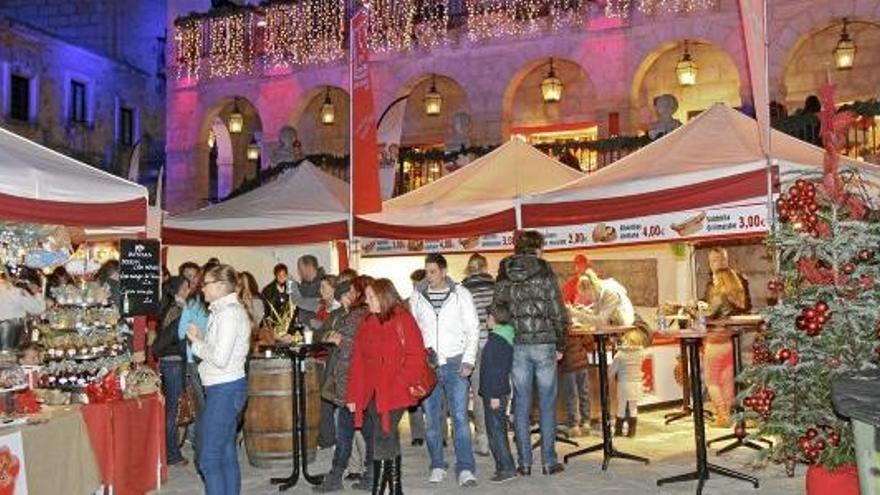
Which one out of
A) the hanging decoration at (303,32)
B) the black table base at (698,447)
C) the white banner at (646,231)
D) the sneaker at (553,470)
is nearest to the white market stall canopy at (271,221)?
the white banner at (646,231)

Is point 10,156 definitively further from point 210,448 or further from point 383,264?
point 383,264

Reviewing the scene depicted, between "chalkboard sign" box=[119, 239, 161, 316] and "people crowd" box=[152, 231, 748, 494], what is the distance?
0.39 metres

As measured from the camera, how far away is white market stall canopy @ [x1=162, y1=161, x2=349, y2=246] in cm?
1296

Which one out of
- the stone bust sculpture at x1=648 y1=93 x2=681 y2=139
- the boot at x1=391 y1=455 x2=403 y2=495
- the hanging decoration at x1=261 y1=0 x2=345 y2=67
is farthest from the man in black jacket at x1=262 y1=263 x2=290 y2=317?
the hanging decoration at x1=261 y1=0 x2=345 y2=67

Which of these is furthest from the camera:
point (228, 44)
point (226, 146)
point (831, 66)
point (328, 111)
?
point (226, 146)

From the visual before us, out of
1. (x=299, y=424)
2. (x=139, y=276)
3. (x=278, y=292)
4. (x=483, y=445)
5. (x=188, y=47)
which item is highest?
(x=188, y=47)

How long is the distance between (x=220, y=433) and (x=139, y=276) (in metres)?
3.09

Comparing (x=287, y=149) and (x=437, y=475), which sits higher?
(x=287, y=149)

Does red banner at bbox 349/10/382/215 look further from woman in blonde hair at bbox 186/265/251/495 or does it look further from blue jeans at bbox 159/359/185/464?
woman in blonde hair at bbox 186/265/251/495

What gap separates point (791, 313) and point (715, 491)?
8.10 ft

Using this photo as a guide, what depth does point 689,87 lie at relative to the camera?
21766 mm

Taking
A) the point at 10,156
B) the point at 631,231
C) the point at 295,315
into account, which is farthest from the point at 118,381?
the point at 631,231

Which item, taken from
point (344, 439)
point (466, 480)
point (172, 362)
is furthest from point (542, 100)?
point (344, 439)

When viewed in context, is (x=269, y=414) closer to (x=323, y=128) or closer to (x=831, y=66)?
(x=831, y=66)
